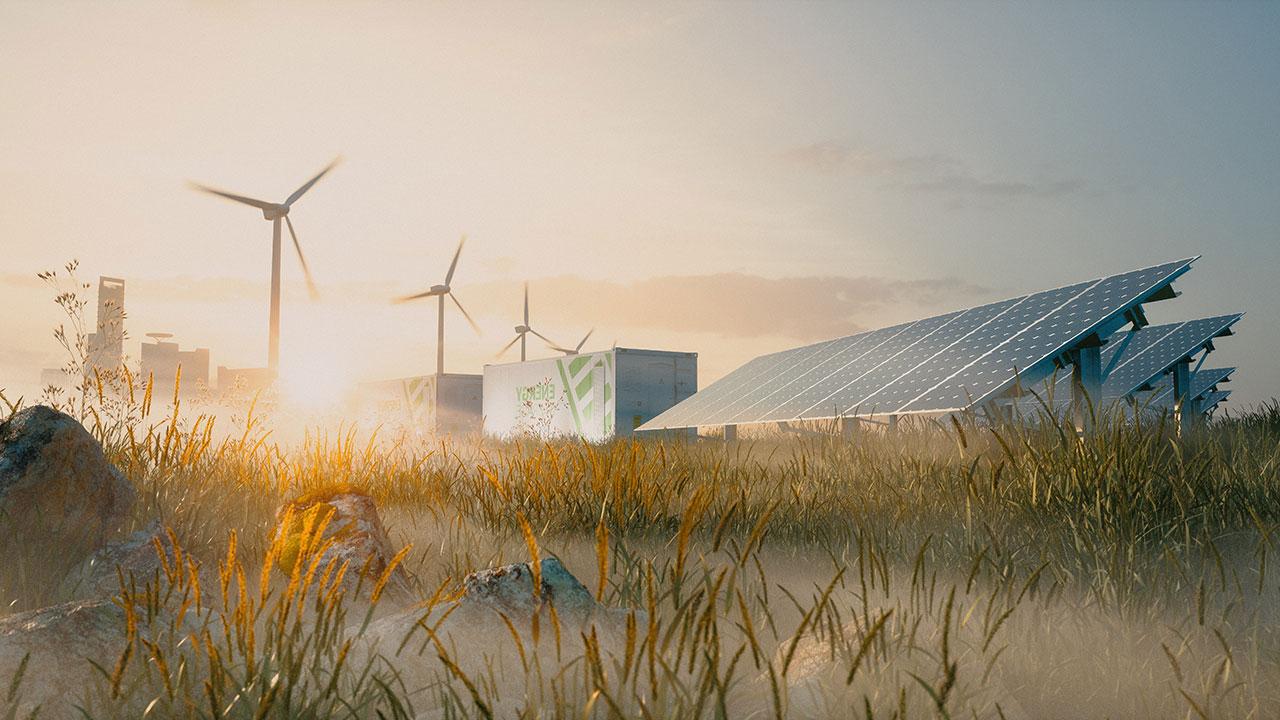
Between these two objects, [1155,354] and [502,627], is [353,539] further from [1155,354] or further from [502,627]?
[1155,354]

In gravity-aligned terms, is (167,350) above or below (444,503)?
above

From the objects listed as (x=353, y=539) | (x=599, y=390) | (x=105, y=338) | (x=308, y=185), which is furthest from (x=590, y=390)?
(x=353, y=539)

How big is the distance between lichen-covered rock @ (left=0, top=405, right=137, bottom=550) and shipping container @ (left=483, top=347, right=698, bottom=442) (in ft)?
66.7

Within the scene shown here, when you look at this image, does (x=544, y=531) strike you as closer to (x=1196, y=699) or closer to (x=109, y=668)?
(x=109, y=668)

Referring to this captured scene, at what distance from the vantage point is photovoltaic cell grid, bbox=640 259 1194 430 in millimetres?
12305

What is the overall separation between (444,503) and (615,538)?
1.77 meters

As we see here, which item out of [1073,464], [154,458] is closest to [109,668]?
[154,458]

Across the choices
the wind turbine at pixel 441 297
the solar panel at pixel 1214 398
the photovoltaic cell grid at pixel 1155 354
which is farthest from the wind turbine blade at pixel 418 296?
the solar panel at pixel 1214 398

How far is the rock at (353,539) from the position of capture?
3713 millimetres

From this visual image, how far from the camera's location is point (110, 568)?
379 centimetres

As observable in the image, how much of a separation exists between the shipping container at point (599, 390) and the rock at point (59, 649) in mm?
22100

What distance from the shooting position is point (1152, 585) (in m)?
3.22

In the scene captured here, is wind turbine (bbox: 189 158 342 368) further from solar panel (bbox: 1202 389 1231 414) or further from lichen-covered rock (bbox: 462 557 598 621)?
solar panel (bbox: 1202 389 1231 414)

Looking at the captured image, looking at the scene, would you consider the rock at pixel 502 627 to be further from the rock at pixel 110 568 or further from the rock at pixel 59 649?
the rock at pixel 110 568
